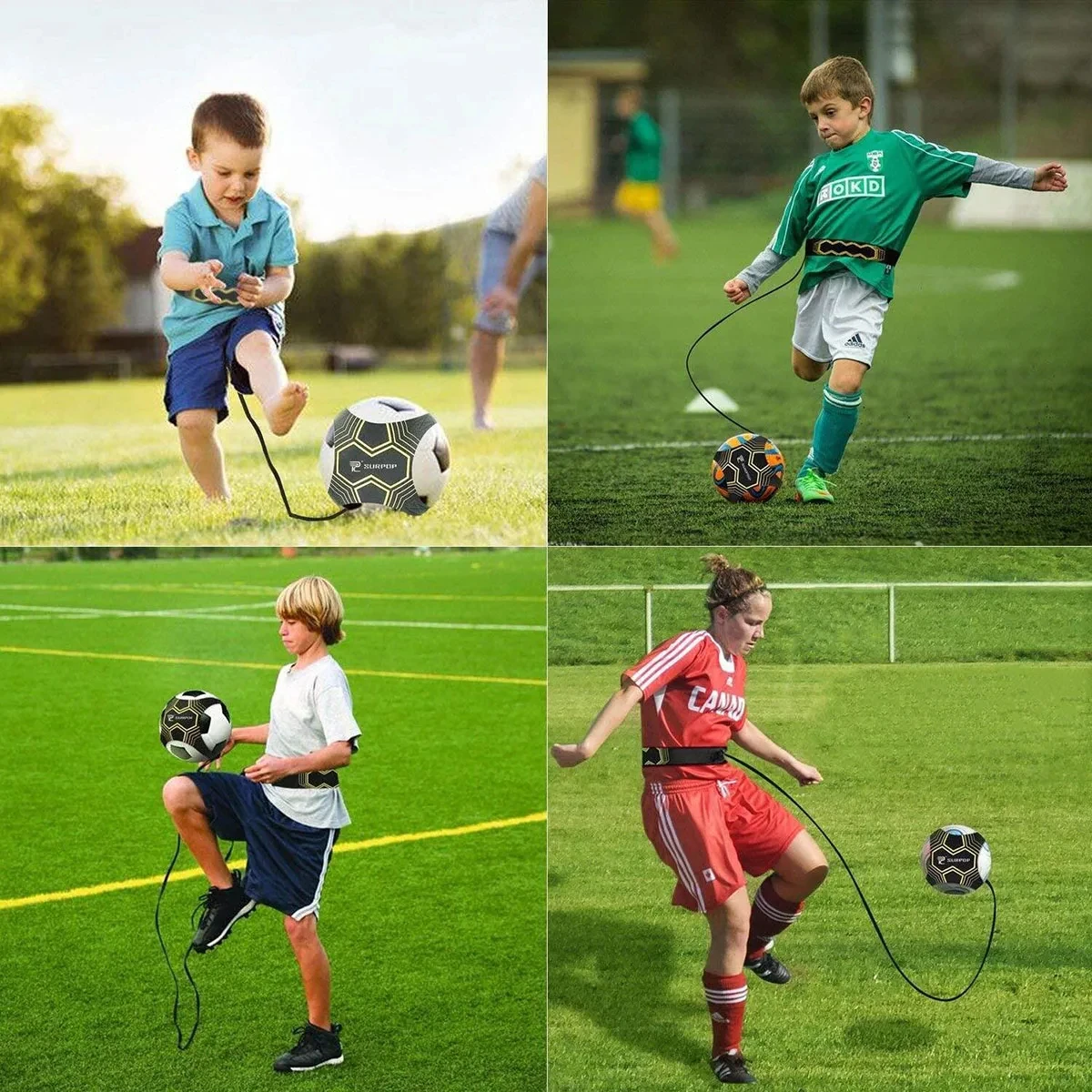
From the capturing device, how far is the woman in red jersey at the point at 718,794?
10.9 ft

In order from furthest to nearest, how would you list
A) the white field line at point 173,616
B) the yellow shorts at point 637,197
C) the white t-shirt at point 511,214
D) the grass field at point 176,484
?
the yellow shorts at point 637,197, the white field line at point 173,616, the white t-shirt at point 511,214, the grass field at point 176,484

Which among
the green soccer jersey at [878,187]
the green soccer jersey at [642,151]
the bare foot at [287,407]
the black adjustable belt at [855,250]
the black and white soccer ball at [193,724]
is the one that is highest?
the green soccer jersey at [642,151]

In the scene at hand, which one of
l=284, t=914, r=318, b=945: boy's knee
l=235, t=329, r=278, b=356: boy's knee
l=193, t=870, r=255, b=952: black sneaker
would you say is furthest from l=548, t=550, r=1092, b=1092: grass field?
l=235, t=329, r=278, b=356: boy's knee

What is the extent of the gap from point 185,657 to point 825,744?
419 cm

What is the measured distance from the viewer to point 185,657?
725cm

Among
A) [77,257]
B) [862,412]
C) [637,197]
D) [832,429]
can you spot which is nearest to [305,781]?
[832,429]

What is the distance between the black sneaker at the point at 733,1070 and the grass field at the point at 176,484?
1.34 m

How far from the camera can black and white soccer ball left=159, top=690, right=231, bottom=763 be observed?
3.27m

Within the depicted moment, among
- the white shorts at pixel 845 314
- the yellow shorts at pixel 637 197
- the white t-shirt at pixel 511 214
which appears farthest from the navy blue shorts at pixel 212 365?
the yellow shorts at pixel 637 197

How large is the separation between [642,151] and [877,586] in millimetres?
20500

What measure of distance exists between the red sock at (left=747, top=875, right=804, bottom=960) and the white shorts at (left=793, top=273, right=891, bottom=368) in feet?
3.94

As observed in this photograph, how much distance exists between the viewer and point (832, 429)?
3.85 m

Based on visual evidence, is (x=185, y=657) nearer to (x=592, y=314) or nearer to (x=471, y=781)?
(x=471, y=781)

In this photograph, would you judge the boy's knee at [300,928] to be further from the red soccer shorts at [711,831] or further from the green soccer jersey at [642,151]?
the green soccer jersey at [642,151]
